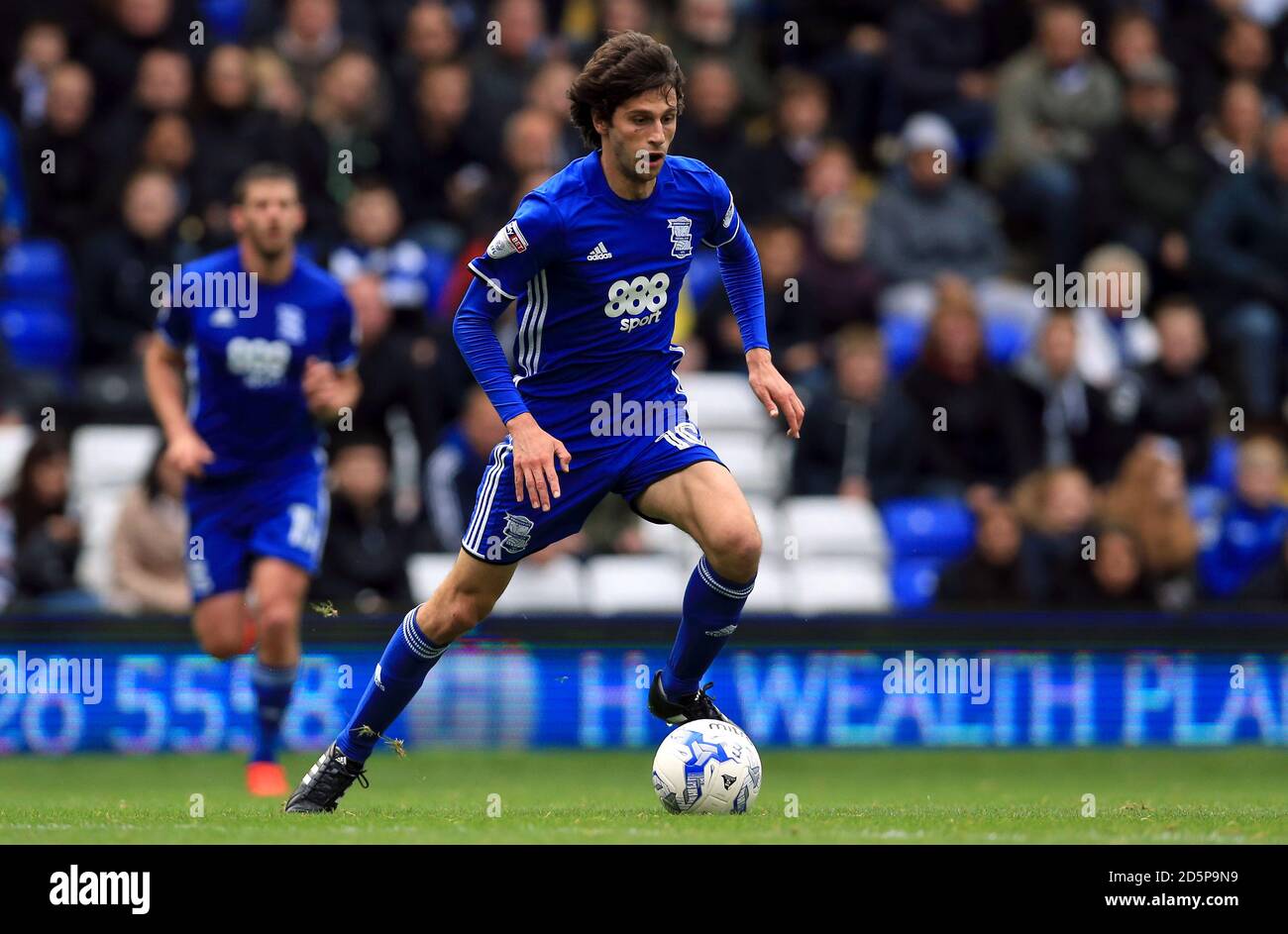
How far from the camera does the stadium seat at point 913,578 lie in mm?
12945

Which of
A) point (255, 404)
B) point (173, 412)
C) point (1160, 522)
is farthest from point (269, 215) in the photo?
point (1160, 522)

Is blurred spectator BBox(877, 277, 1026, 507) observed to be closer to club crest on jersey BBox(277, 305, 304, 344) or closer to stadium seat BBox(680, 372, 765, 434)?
stadium seat BBox(680, 372, 765, 434)

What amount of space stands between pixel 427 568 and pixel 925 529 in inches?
121

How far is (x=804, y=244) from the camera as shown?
46.5ft

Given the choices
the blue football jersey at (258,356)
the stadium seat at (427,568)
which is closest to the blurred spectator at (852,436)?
the stadium seat at (427,568)

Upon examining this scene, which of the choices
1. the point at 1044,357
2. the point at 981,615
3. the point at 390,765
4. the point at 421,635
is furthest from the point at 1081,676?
the point at 421,635

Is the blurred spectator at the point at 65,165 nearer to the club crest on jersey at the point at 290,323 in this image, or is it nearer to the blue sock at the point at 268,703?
the club crest on jersey at the point at 290,323

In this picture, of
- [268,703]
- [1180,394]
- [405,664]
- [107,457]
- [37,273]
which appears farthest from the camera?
[1180,394]

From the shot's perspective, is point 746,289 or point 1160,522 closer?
point 746,289

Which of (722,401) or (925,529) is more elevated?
(722,401)

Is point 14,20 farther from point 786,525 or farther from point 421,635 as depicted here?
point 421,635

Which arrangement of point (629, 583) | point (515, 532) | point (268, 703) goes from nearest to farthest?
point (515, 532) < point (268, 703) < point (629, 583)

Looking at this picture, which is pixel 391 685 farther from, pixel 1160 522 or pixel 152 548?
pixel 1160 522

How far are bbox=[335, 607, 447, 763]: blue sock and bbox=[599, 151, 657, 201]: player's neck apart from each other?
1691 millimetres
